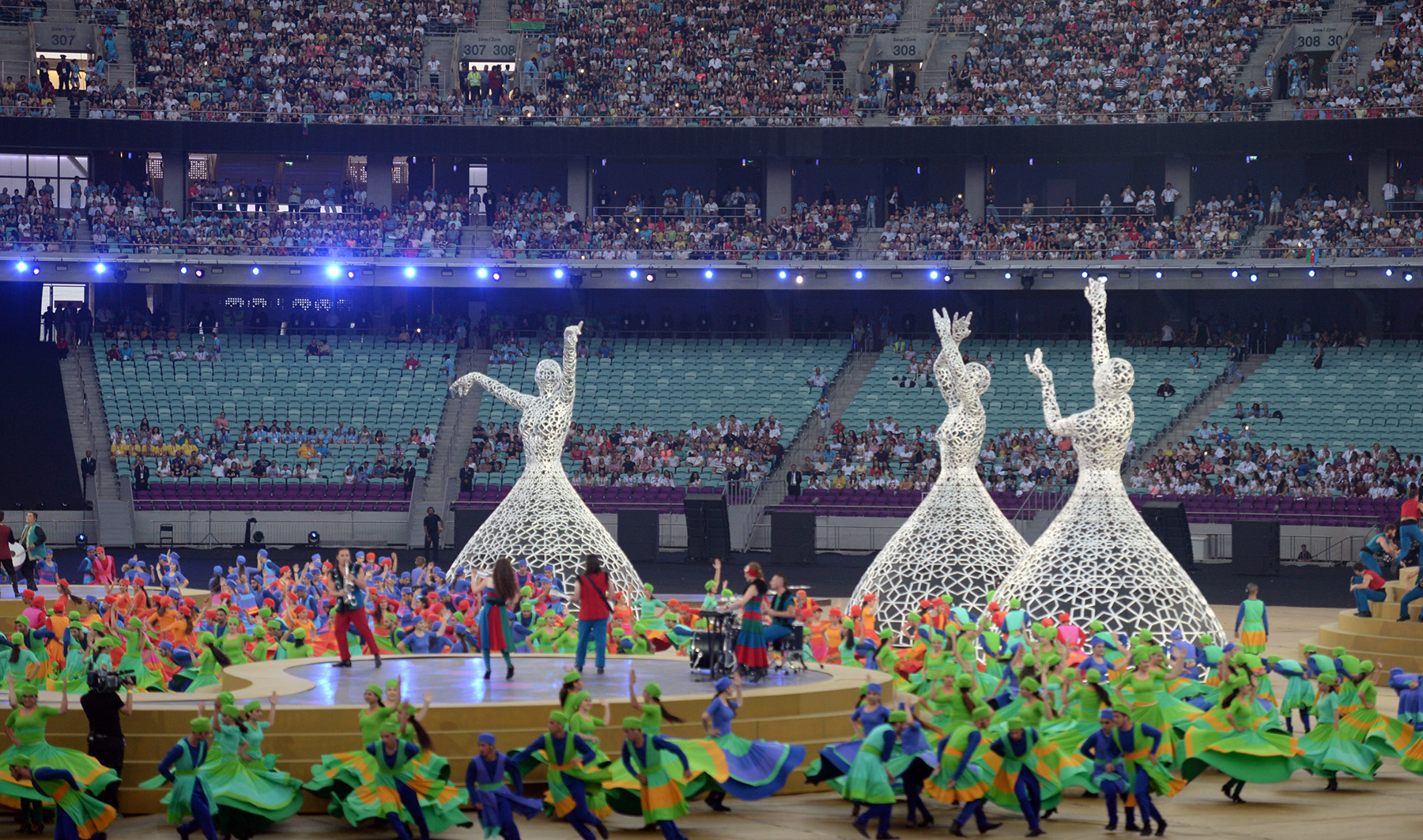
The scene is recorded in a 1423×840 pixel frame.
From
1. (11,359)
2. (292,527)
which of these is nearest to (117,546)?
(292,527)

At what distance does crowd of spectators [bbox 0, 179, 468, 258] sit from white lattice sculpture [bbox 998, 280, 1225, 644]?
96.2 ft

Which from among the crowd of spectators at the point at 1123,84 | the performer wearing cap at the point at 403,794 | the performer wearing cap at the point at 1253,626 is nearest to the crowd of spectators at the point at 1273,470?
the crowd of spectators at the point at 1123,84

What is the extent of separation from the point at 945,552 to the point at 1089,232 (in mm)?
26502

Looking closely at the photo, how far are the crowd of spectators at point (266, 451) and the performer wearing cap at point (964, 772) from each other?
29.1m

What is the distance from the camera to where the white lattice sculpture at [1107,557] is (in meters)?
19.3

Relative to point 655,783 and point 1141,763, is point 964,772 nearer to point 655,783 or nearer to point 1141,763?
point 1141,763

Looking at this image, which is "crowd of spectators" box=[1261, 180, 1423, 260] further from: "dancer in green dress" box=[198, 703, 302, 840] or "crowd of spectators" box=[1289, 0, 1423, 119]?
"dancer in green dress" box=[198, 703, 302, 840]

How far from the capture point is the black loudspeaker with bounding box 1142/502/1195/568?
114ft

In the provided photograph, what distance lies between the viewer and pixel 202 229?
4722cm

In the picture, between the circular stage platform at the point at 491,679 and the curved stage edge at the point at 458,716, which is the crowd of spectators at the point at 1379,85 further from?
the curved stage edge at the point at 458,716

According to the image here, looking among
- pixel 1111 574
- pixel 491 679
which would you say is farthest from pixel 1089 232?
pixel 491 679

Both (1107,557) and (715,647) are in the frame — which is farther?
(1107,557)

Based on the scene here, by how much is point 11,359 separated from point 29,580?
22.8 metres

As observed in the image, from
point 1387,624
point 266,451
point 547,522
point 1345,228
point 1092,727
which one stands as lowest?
point 1387,624
